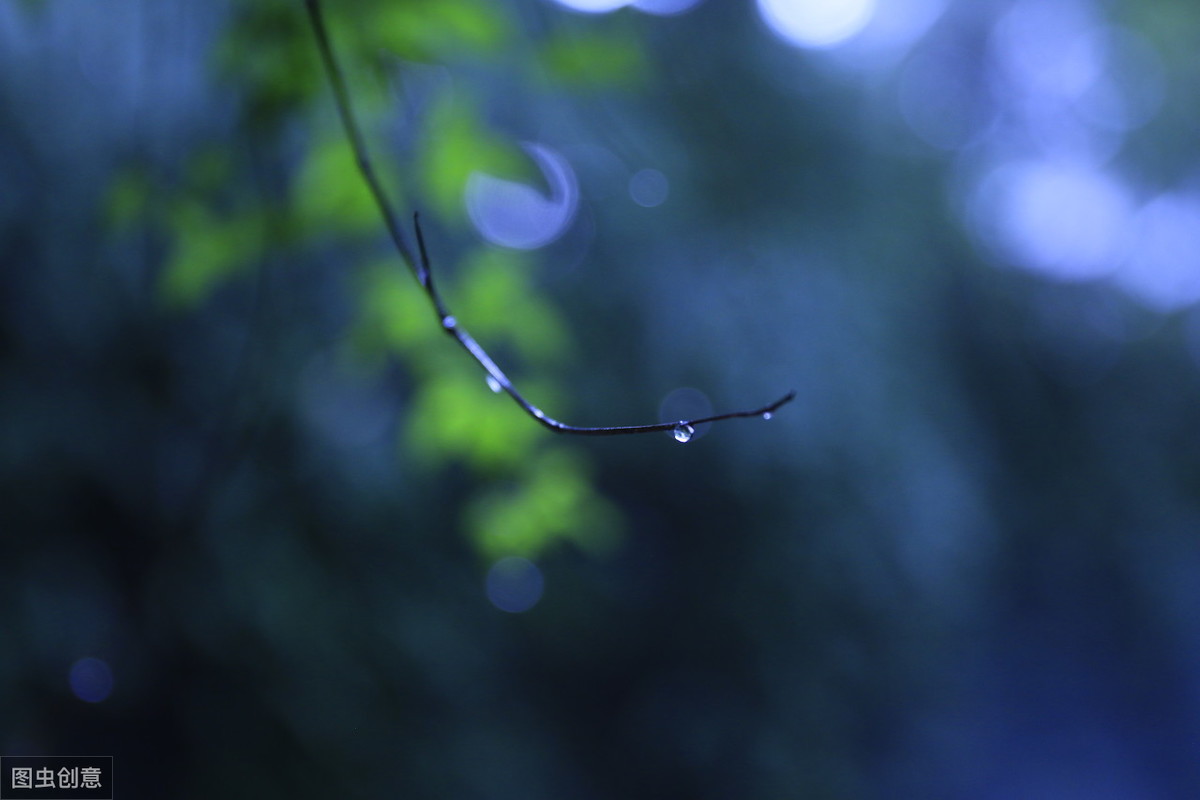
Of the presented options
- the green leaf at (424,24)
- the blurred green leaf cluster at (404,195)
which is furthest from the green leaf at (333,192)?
the green leaf at (424,24)

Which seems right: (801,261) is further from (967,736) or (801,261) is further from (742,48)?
(967,736)

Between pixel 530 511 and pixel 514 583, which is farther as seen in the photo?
pixel 514 583

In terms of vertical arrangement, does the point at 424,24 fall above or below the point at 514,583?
above

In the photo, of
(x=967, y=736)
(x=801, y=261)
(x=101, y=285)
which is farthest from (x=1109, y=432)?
(x=101, y=285)

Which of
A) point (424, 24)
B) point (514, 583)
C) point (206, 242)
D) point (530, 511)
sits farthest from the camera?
point (514, 583)

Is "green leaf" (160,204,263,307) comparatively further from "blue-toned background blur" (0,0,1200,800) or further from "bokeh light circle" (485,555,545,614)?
"bokeh light circle" (485,555,545,614)

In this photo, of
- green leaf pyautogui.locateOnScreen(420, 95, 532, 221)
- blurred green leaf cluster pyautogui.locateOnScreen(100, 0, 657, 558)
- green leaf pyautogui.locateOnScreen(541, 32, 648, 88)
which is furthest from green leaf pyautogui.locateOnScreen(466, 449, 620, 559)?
green leaf pyautogui.locateOnScreen(541, 32, 648, 88)

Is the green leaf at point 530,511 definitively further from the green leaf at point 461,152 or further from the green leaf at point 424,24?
the green leaf at point 424,24

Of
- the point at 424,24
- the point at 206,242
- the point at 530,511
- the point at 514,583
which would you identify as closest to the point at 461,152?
the point at 424,24

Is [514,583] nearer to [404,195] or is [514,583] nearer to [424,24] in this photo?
[404,195]
